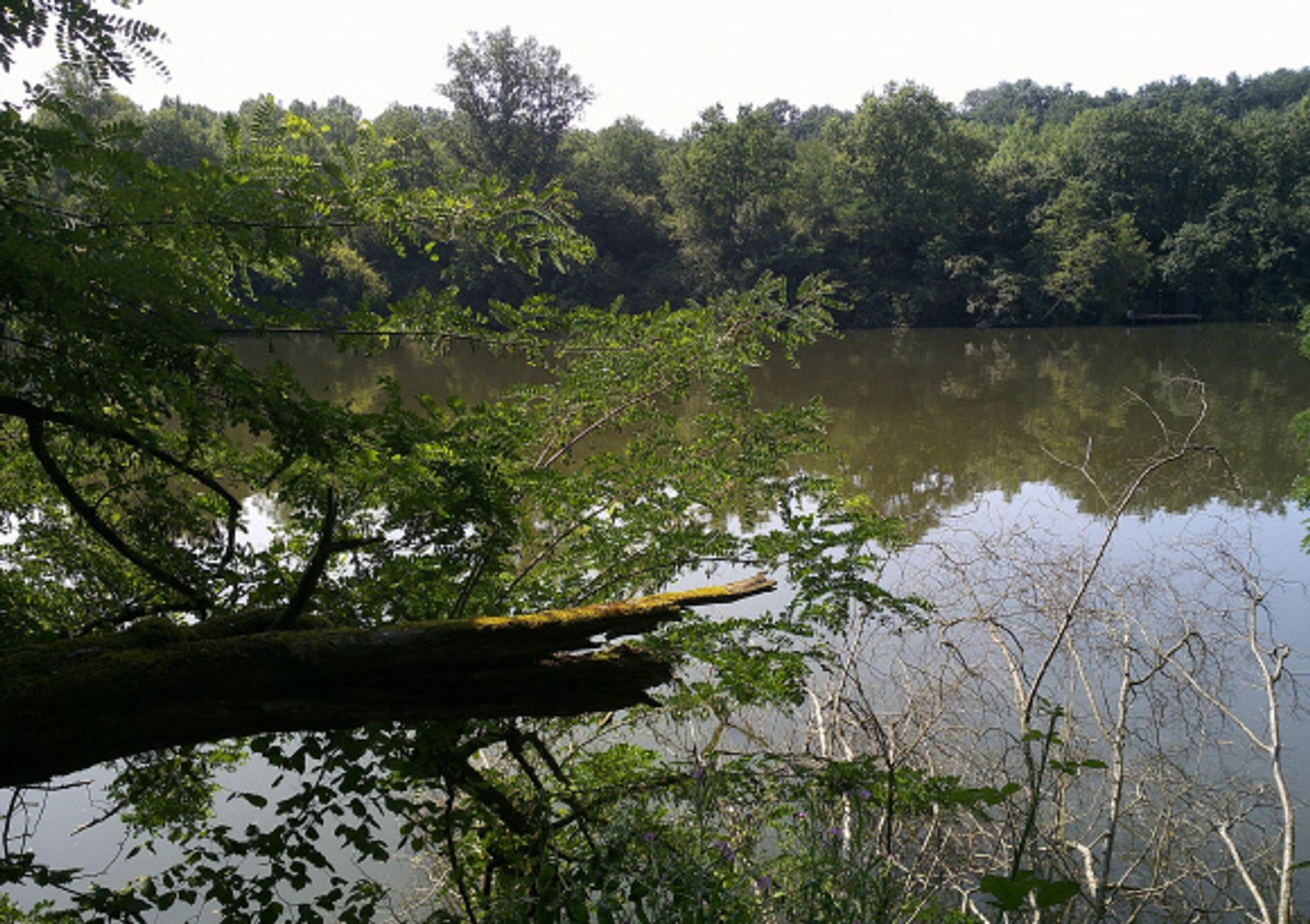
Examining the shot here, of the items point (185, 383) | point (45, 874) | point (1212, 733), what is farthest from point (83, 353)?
point (1212, 733)

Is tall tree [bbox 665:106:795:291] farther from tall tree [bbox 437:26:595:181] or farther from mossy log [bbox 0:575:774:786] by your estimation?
mossy log [bbox 0:575:774:786]

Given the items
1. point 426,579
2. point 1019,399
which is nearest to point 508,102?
point 1019,399

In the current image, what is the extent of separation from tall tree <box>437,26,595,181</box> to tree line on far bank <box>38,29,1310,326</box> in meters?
0.11

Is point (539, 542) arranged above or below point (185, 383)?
above

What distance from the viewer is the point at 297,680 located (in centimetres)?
193

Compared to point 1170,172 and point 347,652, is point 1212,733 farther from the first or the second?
point 1170,172

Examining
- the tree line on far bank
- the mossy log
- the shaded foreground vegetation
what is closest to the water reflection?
the shaded foreground vegetation

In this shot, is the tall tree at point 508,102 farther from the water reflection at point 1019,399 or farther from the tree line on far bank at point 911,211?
the water reflection at point 1019,399

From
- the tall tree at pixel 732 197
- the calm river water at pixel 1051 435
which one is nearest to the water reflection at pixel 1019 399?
the calm river water at pixel 1051 435

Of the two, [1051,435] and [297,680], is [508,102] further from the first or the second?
[297,680]

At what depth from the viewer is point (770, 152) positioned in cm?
3931

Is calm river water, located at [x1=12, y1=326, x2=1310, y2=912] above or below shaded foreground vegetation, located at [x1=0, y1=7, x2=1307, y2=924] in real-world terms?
above

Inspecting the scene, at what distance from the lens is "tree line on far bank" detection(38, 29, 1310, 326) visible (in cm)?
3675

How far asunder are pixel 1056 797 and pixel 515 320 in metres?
3.31
